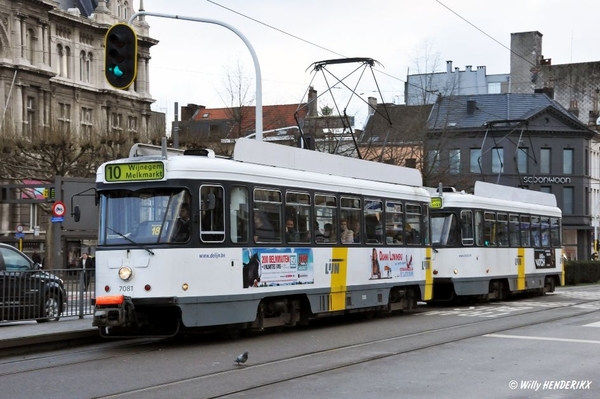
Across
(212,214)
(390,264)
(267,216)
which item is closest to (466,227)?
(390,264)

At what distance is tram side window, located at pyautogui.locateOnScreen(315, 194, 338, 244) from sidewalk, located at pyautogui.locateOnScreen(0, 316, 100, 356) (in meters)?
4.48

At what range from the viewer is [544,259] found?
3247 centimetres

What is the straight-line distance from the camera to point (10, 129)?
5053 cm

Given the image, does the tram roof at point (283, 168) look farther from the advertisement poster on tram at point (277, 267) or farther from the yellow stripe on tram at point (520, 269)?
the yellow stripe on tram at point (520, 269)

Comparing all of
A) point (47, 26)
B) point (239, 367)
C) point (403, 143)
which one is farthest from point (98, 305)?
point (47, 26)

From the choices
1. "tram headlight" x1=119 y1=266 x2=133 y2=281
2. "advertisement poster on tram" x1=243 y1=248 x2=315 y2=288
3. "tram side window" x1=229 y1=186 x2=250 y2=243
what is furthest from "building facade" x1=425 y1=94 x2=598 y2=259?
"tram headlight" x1=119 y1=266 x2=133 y2=281

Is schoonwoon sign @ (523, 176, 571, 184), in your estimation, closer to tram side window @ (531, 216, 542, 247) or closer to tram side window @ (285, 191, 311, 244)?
tram side window @ (531, 216, 542, 247)

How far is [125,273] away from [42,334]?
1740mm

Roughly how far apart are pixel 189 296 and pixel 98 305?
53.9 inches

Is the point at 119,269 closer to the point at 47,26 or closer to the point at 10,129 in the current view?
the point at 10,129

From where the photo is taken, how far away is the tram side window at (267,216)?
55.6ft

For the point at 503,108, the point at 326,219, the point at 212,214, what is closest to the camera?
the point at 212,214

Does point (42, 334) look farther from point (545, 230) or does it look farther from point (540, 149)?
point (540, 149)

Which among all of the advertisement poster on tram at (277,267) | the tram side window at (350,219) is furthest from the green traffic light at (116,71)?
the tram side window at (350,219)
